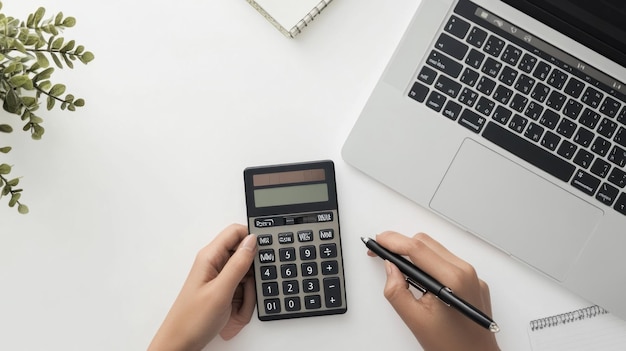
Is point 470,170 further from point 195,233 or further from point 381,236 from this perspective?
point 195,233

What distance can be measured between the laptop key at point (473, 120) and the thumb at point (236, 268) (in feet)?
0.99

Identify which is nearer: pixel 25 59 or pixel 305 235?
pixel 25 59

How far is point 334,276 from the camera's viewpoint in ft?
2.45

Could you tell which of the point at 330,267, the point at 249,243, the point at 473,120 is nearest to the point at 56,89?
the point at 249,243

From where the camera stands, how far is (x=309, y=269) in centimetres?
75

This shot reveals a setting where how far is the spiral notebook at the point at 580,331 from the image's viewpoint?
742 millimetres

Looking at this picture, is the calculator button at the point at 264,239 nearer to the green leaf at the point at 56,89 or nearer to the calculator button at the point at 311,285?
the calculator button at the point at 311,285

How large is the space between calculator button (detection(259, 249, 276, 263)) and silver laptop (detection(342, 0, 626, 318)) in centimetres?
16

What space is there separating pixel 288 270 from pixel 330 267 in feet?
0.17

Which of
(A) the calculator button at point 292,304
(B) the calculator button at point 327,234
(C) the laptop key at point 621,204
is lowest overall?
(A) the calculator button at point 292,304

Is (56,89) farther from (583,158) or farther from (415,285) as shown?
(583,158)

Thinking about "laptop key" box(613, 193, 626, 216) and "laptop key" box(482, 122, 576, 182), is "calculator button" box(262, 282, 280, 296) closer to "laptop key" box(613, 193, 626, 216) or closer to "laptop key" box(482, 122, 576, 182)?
"laptop key" box(482, 122, 576, 182)

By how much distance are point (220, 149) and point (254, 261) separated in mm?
149

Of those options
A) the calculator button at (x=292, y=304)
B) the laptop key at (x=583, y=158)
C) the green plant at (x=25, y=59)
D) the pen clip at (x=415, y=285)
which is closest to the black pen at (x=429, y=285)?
the pen clip at (x=415, y=285)
